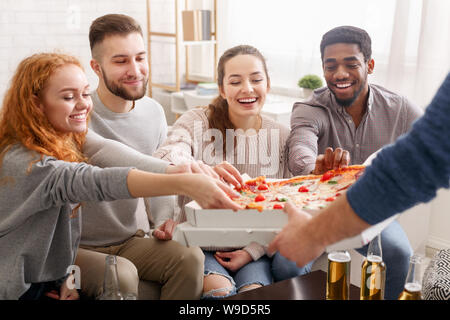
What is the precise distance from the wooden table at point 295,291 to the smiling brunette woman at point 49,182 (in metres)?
0.37

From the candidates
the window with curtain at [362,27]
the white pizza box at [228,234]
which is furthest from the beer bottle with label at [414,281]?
the window with curtain at [362,27]

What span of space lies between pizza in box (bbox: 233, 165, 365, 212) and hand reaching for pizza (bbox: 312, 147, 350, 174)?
90mm

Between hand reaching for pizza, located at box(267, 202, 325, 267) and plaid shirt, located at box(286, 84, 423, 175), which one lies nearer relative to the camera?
hand reaching for pizza, located at box(267, 202, 325, 267)

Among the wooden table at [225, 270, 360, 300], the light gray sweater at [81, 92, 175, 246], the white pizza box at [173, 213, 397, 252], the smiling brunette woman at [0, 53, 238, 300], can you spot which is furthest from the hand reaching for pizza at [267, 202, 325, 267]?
the light gray sweater at [81, 92, 175, 246]

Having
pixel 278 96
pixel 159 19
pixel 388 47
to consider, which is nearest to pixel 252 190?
pixel 388 47

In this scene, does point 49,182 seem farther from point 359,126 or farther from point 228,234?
point 359,126

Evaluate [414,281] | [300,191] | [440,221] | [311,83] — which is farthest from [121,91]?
[440,221]

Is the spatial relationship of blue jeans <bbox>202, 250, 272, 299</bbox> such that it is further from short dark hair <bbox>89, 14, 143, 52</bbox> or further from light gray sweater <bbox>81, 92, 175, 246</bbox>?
short dark hair <bbox>89, 14, 143, 52</bbox>

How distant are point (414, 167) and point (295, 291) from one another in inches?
26.8

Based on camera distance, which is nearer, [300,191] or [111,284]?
[111,284]

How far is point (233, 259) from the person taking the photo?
1841 millimetres

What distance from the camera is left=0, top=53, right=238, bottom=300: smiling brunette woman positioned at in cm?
129

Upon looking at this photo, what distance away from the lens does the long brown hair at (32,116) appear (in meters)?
1.44
